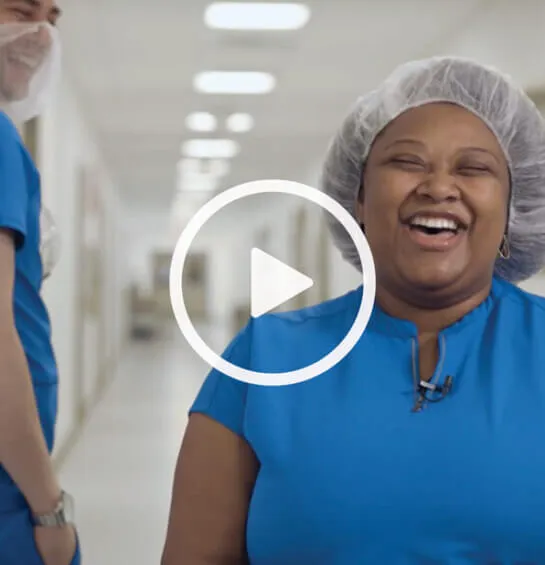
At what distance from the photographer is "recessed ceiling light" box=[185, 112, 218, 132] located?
5.05ft

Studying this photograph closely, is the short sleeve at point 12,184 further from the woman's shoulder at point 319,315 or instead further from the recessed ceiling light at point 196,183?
the recessed ceiling light at point 196,183

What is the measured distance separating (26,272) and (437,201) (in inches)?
14.5

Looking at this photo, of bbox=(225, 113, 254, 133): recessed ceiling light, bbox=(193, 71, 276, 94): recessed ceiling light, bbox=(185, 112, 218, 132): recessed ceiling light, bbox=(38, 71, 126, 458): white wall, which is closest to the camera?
bbox=(225, 113, 254, 133): recessed ceiling light

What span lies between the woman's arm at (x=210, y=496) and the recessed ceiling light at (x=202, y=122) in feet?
3.19

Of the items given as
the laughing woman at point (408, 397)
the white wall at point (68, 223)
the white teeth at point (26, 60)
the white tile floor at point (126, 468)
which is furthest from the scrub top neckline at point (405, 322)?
the white wall at point (68, 223)

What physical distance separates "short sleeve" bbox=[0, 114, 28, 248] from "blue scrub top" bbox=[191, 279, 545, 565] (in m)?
0.22

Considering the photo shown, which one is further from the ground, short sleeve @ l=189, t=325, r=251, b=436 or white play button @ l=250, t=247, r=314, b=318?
white play button @ l=250, t=247, r=314, b=318

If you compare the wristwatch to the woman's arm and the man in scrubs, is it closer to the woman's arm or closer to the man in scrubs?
the man in scrubs

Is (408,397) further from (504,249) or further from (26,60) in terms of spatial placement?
(26,60)

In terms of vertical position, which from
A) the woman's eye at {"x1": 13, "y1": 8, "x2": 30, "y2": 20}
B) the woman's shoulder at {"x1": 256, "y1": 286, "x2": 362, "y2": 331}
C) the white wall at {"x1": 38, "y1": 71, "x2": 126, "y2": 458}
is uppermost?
the woman's eye at {"x1": 13, "y1": 8, "x2": 30, "y2": 20}

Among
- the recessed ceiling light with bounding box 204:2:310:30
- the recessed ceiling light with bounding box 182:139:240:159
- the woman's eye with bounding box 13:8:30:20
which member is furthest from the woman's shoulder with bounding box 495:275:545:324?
the recessed ceiling light with bounding box 204:2:310:30

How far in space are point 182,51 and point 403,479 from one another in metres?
1.69

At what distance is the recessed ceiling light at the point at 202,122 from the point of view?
1540 mm

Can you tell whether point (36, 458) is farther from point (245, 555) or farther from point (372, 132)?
point (372, 132)
